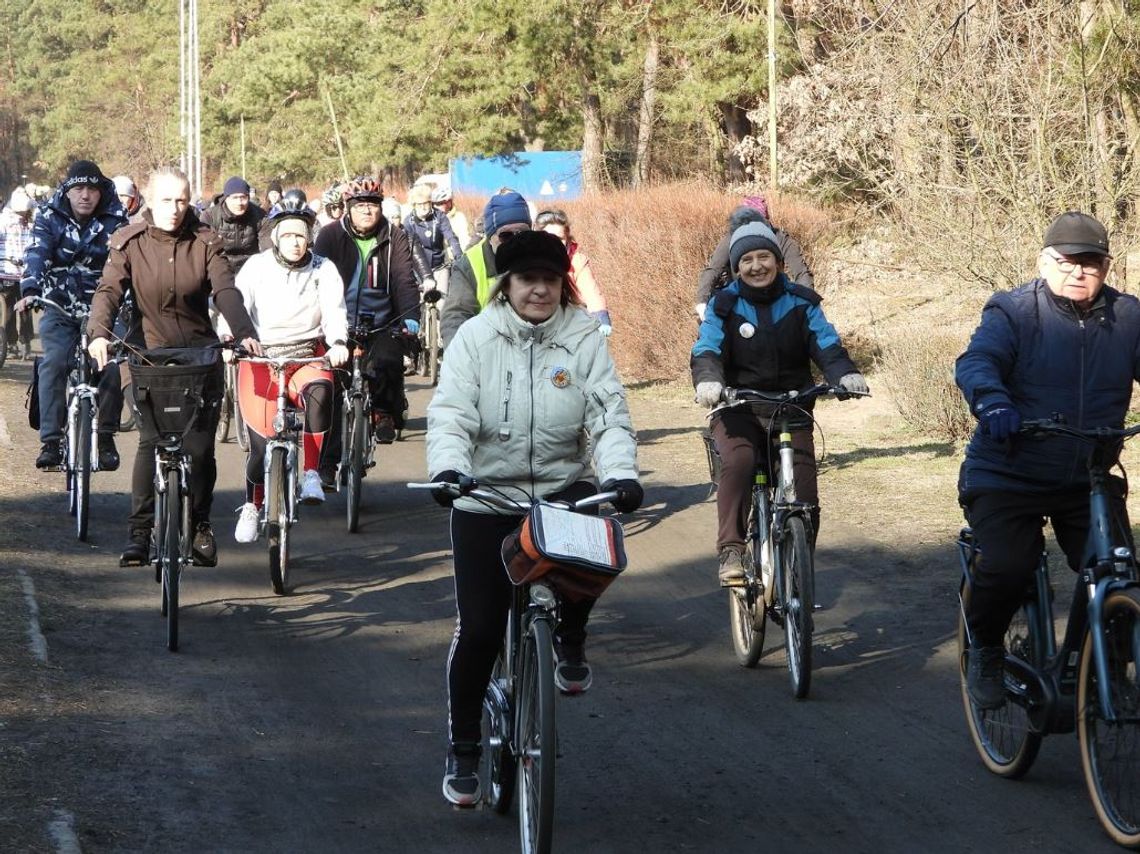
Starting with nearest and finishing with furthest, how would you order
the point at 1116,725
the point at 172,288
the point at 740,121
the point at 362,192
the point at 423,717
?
the point at 1116,725 → the point at 423,717 → the point at 172,288 → the point at 362,192 → the point at 740,121

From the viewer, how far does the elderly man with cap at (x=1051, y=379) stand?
19.0 feet

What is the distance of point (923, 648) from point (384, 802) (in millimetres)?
3240

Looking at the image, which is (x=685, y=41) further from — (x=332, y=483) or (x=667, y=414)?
(x=332, y=483)

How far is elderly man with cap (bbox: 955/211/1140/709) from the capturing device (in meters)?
5.78

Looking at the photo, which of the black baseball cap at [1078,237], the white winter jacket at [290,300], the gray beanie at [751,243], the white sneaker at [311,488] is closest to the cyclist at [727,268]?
the white winter jacket at [290,300]

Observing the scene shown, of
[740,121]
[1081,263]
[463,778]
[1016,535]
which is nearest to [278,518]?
[463,778]

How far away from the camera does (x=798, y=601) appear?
7191 mm

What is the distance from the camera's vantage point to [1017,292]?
5965 millimetres

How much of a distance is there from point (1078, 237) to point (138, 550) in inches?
207

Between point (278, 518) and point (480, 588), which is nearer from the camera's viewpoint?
point (480, 588)

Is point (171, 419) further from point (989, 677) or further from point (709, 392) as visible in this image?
point (989, 677)

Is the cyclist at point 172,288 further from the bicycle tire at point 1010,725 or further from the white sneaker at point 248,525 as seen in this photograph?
the bicycle tire at point 1010,725

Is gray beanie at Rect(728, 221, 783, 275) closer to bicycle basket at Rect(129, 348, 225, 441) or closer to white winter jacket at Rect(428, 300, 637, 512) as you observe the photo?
white winter jacket at Rect(428, 300, 637, 512)

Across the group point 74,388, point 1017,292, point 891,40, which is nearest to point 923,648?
point 1017,292
